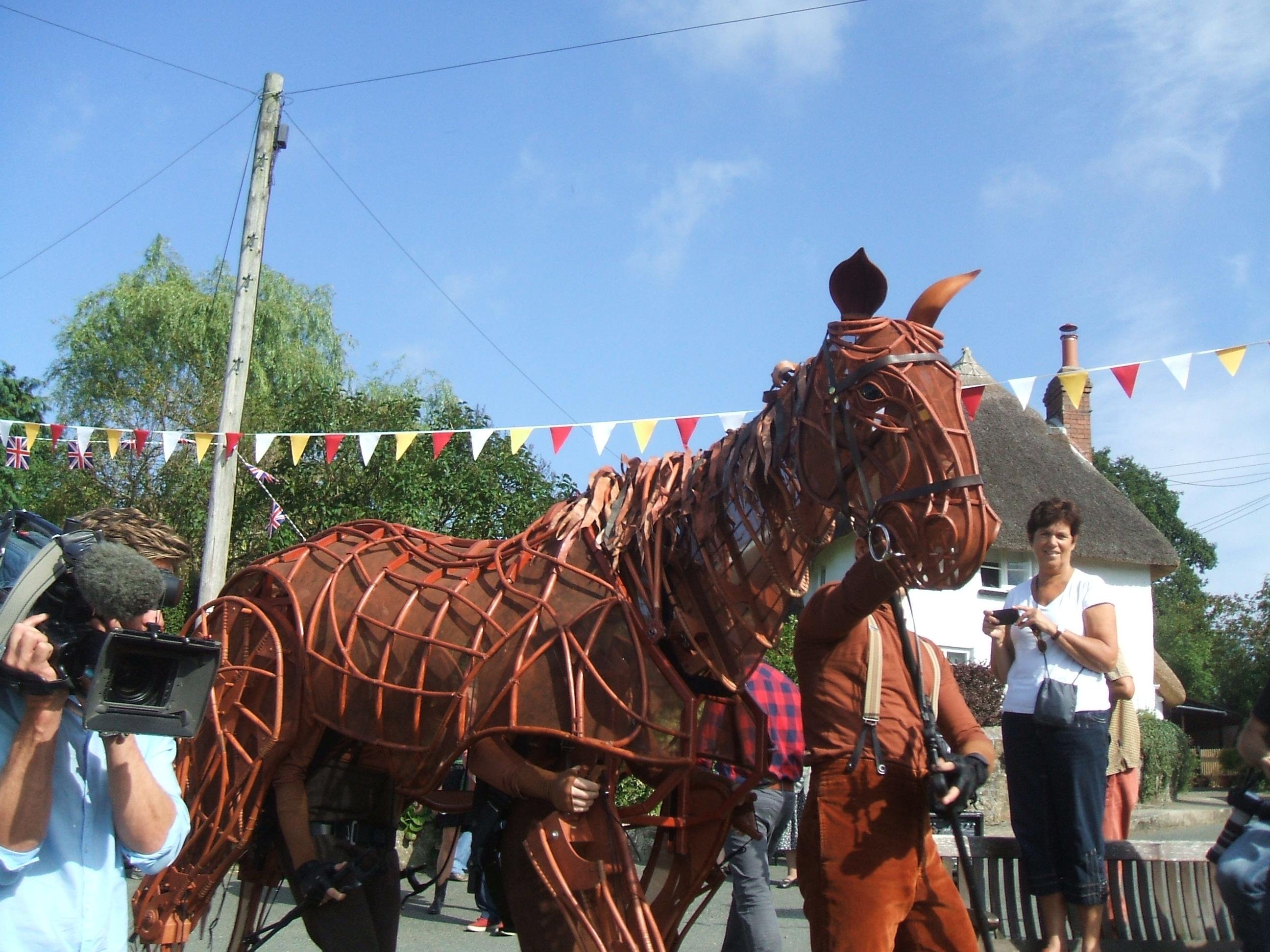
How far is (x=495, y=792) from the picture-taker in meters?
3.64

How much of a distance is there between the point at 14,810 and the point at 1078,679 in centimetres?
355

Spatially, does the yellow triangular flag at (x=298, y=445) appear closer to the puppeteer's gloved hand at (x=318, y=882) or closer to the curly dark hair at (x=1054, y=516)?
the puppeteer's gloved hand at (x=318, y=882)

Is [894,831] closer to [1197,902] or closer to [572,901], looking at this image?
[572,901]

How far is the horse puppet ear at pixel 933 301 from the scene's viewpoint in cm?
329

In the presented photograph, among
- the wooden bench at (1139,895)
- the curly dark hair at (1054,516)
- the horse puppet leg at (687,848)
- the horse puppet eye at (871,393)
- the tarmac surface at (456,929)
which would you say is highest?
the horse puppet eye at (871,393)

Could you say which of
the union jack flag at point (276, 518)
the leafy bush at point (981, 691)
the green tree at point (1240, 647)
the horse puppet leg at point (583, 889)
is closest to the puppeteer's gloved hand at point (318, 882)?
the horse puppet leg at point (583, 889)

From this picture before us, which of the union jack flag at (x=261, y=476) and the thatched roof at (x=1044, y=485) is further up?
→ the thatched roof at (x=1044, y=485)

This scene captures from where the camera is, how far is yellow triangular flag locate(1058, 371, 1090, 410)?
686cm

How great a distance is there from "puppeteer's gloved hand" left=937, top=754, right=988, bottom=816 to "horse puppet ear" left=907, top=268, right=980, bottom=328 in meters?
1.30

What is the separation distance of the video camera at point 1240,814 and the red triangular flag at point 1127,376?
4290mm

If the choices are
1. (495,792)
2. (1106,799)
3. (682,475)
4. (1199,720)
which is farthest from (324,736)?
(1199,720)

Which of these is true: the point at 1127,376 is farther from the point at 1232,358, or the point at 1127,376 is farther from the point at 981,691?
the point at 981,691

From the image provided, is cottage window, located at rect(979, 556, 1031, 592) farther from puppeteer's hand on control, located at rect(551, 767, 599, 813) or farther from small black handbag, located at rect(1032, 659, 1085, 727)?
puppeteer's hand on control, located at rect(551, 767, 599, 813)

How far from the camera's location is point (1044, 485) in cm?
2275
